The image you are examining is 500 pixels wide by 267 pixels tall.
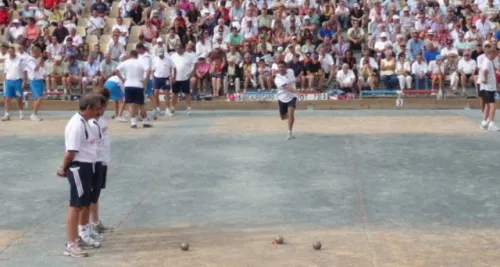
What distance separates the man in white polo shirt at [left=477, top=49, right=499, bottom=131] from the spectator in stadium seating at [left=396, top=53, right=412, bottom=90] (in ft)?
19.9

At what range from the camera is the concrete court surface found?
40.2ft

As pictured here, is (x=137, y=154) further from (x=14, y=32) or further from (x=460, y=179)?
(x=14, y=32)

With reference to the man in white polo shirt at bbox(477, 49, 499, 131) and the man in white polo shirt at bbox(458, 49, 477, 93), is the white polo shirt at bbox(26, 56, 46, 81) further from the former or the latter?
the man in white polo shirt at bbox(458, 49, 477, 93)

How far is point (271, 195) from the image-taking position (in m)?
15.6

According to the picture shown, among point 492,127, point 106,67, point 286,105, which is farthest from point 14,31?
point 492,127

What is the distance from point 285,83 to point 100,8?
1248 cm

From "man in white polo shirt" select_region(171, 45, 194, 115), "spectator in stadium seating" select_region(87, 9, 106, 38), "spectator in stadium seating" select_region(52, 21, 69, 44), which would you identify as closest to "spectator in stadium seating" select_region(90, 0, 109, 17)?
"spectator in stadium seating" select_region(87, 9, 106, 38)

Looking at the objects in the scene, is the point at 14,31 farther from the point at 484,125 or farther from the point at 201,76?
the point at 484,125

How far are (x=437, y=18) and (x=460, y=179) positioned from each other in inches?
539

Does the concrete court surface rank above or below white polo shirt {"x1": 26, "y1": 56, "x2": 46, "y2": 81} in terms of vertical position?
below

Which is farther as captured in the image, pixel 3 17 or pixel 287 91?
pixel 3 17

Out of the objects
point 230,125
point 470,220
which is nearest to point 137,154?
point 230,125

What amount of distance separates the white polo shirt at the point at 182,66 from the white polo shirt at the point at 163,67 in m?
0.34

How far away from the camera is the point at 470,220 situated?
547 inches
